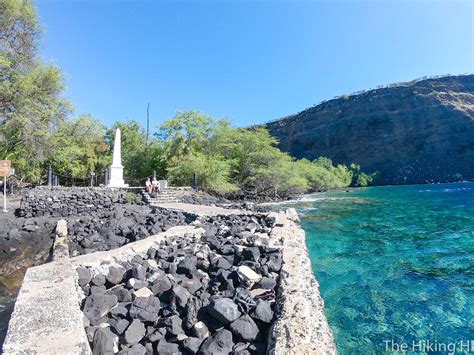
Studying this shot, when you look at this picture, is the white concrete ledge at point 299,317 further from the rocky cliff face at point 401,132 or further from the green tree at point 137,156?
the rocky cliff face at point 401,132

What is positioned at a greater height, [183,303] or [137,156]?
[137,156]

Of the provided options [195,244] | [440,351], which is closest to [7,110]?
[195,244]

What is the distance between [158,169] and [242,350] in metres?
26.0

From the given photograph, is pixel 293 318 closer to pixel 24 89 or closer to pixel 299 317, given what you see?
pixel 299 317

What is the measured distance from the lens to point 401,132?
100m

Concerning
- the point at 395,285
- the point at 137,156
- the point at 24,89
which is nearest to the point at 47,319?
the point at 395,285

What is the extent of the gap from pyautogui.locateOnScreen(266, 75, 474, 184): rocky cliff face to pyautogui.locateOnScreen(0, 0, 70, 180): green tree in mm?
92876

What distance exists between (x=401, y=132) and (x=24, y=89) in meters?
108

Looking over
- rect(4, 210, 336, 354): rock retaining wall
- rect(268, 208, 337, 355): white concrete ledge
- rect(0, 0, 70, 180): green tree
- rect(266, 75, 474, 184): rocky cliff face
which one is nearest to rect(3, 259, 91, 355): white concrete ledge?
rect(4, 210, 336, 354): rock retaining wall

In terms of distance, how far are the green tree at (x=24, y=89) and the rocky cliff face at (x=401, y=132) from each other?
92876 mm

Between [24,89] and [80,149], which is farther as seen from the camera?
[80,149]

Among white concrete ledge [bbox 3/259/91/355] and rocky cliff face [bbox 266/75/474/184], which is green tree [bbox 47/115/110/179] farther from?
rocky cliff face [bbox 266/75/474/184]

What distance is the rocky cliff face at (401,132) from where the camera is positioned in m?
94.0

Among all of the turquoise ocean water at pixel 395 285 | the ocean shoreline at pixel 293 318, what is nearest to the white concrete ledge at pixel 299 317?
the ocean shoreline at pixel 293 318
